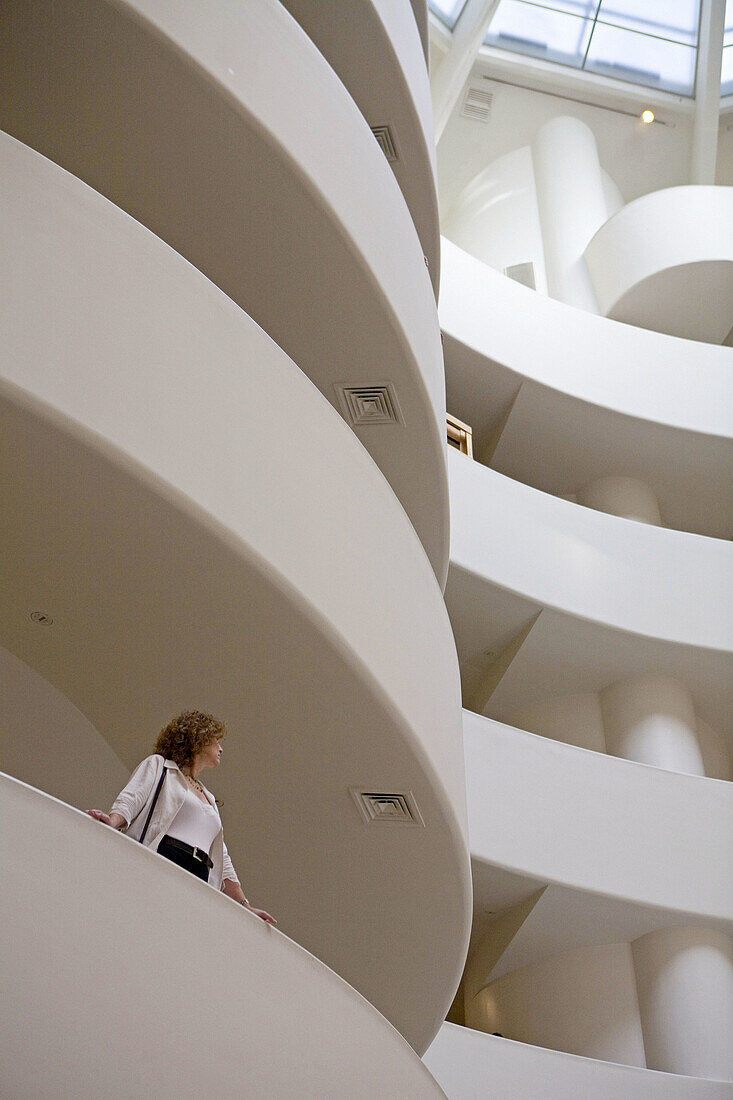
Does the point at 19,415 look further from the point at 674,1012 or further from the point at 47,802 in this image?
the point at 674,1012

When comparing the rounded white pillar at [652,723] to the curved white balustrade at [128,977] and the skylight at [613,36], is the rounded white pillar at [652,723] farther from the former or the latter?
the skylight at [613,36]

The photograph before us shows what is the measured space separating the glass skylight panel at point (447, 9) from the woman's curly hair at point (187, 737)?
51.5 ft

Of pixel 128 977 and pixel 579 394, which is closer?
pixel 128 977

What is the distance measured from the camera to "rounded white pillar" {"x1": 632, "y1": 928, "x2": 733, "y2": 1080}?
9547mm

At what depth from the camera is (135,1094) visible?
A: 2938 mm

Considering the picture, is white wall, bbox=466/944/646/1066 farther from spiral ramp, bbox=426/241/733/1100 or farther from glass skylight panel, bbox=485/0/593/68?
glass skylight panel, bbox=485/0/593/68

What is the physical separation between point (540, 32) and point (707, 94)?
2.83 metres

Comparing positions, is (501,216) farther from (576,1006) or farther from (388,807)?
(388,807)

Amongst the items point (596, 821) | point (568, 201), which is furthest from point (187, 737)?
point (568, 201)

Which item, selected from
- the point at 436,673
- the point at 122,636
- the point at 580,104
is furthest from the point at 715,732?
the point at 580,104

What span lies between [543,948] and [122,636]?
7263mm

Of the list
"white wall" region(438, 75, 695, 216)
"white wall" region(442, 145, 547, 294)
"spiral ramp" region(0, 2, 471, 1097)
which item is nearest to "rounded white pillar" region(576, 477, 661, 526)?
"white wall" region(442, 145, 547, 294)

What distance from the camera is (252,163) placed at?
6.05 metres

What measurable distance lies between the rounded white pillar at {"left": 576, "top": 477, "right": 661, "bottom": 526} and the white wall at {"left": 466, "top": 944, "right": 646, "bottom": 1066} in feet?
17.5
